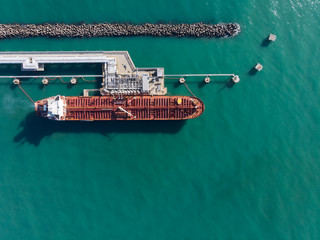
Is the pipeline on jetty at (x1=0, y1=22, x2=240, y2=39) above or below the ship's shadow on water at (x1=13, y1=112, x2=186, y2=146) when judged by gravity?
above

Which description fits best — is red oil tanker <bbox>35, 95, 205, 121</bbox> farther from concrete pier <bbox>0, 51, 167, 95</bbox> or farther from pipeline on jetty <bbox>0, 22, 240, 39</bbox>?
pipeline on jetty <bbox>0, 22, 240, 39</bbox>

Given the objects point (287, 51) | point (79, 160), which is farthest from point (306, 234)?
point (79, 160)

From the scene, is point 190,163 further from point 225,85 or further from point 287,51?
point 287,51

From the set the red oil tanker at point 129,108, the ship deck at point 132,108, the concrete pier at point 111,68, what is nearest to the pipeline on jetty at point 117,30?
the concrete pier at point 111,68

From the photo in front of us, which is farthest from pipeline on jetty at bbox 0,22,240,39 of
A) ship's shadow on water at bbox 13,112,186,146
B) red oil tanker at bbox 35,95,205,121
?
ship's shadow on water at bbox 13,112,186,146

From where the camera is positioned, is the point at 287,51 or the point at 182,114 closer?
the point at 182,114

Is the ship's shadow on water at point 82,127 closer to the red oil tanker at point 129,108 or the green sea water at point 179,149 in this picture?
the green sea water at point 179,149
